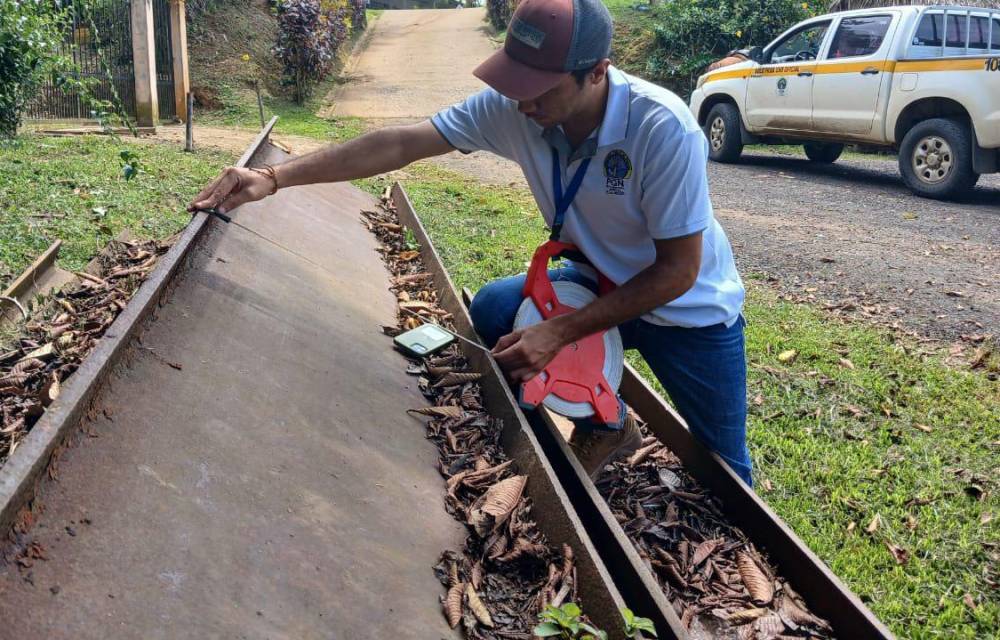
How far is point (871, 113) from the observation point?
948 cm

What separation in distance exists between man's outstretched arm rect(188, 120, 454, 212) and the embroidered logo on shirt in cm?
70

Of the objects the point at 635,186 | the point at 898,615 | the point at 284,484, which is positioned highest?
the point at 635,186

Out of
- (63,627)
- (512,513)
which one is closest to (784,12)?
(512,513)

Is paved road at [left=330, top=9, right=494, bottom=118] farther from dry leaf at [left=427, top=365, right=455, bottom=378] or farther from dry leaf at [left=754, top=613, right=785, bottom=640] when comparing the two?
dry leaf at [left=754, top=613, right=785, bottom=640]

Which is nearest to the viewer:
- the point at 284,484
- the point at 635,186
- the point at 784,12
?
the point at 284,484

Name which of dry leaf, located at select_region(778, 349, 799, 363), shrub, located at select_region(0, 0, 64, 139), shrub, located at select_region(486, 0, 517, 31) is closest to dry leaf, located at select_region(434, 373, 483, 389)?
dry leaf, located at select_region(778, 349, 799, 363)

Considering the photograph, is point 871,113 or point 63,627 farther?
point 871,113

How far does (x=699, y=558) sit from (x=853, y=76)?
27.4ft

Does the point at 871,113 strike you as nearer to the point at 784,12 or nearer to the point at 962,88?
the point at 962,88

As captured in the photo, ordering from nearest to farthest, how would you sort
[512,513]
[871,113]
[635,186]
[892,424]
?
[512,513]
[635,186]
[892,424]
[871,113]

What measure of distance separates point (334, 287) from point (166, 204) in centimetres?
284

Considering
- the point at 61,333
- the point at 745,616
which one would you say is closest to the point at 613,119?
the point at 745,616

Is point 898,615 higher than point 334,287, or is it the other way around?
point 334,287

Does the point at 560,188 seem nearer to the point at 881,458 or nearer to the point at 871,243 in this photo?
the point at 881,458
